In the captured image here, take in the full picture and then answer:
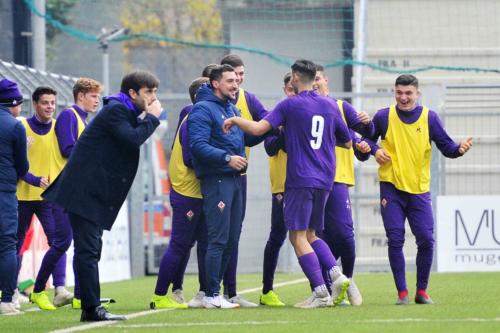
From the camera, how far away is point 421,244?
1227 cm

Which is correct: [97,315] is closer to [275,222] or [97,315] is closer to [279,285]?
[275,222]

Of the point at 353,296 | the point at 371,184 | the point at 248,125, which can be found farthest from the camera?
the point at 371,184

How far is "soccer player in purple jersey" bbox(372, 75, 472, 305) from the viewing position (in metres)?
12.2

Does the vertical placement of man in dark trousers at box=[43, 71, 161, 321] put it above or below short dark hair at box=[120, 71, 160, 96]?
below

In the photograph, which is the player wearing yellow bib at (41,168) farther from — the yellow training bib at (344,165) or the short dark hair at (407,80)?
the short dark hair at (407,80)

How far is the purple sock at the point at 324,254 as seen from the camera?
11578 millimetres

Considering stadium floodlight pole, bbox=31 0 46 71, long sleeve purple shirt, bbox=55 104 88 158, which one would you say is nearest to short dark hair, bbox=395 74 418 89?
long sleeve purple shirt, bbox=55 104 88 158

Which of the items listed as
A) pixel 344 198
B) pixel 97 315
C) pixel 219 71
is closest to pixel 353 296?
pixel 344 198

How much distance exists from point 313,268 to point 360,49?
29.6 feet

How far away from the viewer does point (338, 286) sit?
1137 centimetres

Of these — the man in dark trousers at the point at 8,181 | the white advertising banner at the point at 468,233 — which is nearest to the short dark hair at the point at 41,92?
the man in dark trousers at the point at 8,181

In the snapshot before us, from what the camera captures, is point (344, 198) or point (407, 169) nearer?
point (407, 169)

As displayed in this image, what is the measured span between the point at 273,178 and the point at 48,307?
229 centimetres

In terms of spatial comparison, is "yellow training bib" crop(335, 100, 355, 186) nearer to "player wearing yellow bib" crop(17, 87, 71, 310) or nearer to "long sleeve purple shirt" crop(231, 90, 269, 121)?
"long sleeve purple shirt" crop(231, 90, 269, 121)
